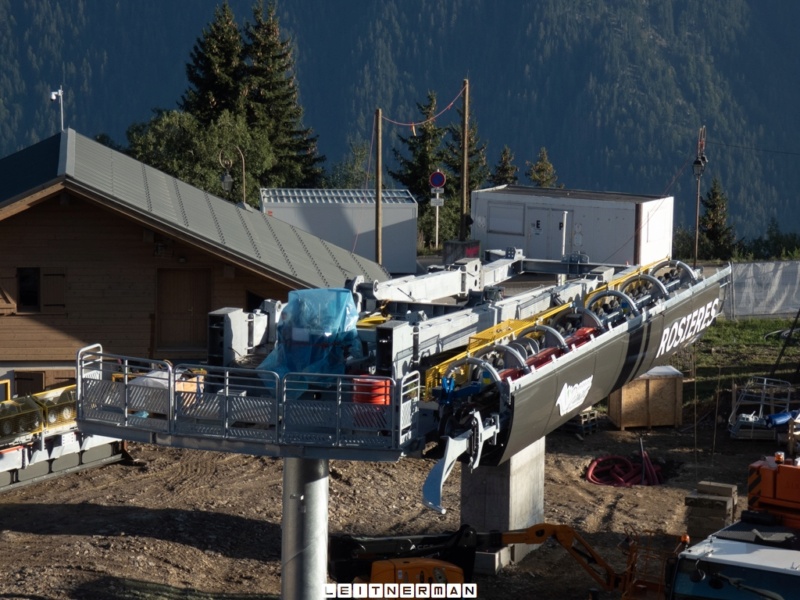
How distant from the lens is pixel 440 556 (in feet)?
57.5

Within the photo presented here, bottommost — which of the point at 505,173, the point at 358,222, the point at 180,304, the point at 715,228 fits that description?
the point at 180,304

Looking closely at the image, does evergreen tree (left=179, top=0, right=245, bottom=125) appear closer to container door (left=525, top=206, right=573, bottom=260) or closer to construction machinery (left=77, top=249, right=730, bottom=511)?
container door (left=525, top=206, right=573, bottom=260)

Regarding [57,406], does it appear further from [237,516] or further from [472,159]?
[472,159]

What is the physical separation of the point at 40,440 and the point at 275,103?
4372 cm

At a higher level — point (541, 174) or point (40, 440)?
point (541, 174)

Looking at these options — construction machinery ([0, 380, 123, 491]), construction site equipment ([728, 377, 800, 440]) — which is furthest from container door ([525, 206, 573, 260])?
construction machinery ([0, 380, 123, 491])

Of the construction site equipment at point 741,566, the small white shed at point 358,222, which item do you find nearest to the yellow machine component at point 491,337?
the construction site equipment at point 741,566

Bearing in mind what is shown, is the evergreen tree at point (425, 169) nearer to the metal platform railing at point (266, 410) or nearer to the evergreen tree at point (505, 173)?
the evergreen tree at point (505, 173)

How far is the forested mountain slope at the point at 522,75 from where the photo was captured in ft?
487

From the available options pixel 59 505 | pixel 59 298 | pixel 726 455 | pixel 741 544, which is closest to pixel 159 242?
pixel 59 298

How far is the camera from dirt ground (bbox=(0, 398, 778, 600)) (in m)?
18.2

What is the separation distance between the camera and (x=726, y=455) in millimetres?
26438

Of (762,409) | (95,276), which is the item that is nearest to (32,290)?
(95,276)

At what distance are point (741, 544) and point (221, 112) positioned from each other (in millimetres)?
51345
